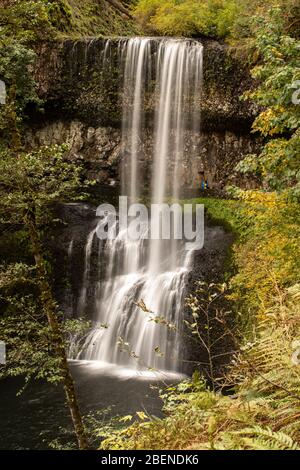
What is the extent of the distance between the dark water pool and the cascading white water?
31.4 inches

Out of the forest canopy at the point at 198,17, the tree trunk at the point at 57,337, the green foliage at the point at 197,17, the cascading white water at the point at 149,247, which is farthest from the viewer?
the green foliage at the point at 197,17

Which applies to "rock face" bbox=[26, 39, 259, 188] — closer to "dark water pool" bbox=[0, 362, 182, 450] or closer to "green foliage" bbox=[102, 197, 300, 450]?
"dark water pool" bbox=[0, 362, 182, 450]

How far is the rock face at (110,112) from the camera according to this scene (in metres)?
18.9

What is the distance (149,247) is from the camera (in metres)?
15.5

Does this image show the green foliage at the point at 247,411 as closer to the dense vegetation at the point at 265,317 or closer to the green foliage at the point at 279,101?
the dense vegetation at the point at 265,317

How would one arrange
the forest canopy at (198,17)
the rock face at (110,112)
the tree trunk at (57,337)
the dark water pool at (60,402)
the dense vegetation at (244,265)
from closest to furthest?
the dense vegetation at (244,265), the tree trunk at (57,337), the dark water pool at (60,402), the forest canopy at (198,17), the rock face at (110,112)

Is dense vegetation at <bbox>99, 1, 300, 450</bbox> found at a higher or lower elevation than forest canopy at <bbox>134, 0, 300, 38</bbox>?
lower

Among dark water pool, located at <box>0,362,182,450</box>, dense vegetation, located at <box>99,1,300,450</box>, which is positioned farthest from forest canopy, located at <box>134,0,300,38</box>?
dark water pool, located at <box>0,362,182,450</box>

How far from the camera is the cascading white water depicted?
12.4 metres

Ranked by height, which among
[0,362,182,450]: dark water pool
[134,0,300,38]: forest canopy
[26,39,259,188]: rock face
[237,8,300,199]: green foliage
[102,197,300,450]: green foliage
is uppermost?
[134,0,300,38]: forest canopy

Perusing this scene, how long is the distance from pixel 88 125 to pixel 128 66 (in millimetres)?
3464

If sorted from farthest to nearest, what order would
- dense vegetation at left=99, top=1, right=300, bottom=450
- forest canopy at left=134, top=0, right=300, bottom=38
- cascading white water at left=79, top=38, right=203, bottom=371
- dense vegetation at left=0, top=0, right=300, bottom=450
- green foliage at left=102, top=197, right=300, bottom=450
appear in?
forest canopy at left=134, top=0, right=300, bottom=38
cascading white water at left=79, top=38, right=203, bottom=371
dense vegetation at left=0, top=0, right=300, bottom=450
dense vegetation at left=99, top=1, right=300, bottom=450
green foliage at left=102, top=197, right=300, bottom=450

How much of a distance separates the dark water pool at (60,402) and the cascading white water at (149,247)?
0.80 meters

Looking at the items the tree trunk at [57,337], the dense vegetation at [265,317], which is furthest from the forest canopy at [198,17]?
the tree trunk at [57,337]
